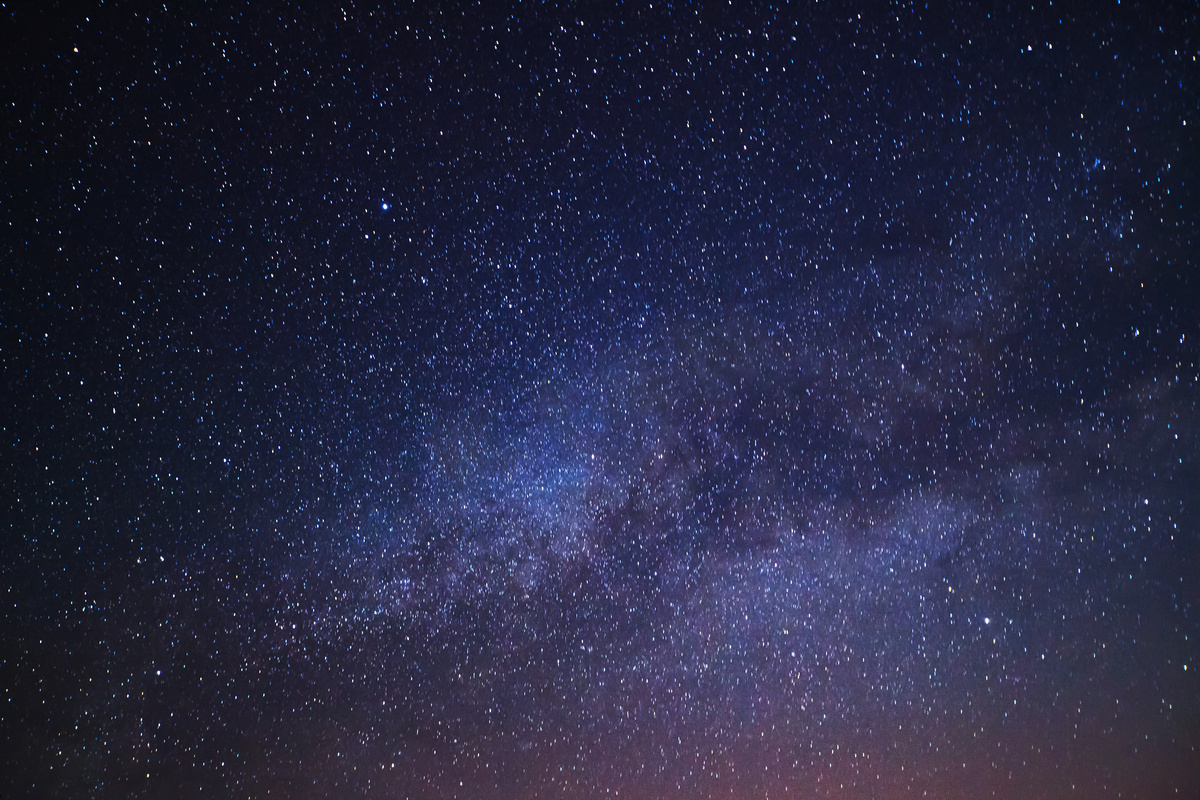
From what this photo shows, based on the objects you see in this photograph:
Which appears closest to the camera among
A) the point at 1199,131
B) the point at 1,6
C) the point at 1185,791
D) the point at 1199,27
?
the point at 1,6

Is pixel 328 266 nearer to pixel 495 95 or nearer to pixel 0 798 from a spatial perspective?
pixel 495 95

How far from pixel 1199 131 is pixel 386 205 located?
13.5 ft

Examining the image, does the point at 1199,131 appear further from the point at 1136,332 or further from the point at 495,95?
the point at 495,95

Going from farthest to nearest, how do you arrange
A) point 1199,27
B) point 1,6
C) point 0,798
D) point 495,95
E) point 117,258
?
point 0,798 → point 117,258 → point 495,95 → point 1199,27 → point 1,6

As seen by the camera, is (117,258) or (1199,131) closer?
(1199,131)

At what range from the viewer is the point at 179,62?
9.10ft

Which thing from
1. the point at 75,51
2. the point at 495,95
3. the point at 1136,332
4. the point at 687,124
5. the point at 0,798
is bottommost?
the point at 1136,332

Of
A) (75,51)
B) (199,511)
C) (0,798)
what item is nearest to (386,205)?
(75,51)

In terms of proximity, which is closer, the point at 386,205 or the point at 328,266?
the point at 386,205

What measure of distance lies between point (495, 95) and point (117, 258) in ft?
7.47

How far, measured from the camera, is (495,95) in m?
2.95

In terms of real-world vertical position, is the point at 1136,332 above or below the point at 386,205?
below

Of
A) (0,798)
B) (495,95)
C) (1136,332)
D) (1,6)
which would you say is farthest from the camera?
(0,798)

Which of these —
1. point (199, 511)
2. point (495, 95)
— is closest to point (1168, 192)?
point (495, 95)
